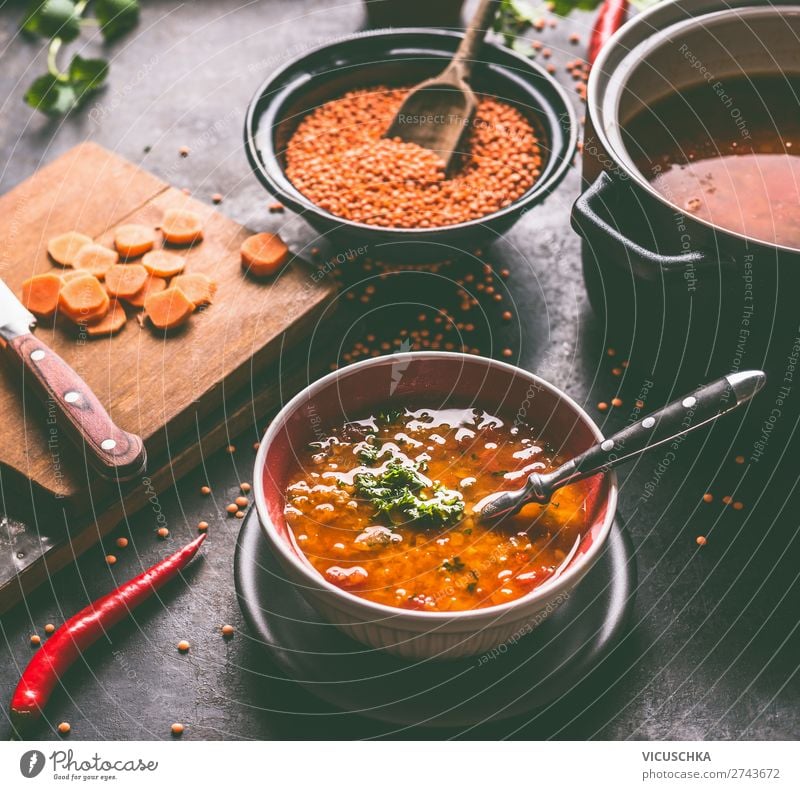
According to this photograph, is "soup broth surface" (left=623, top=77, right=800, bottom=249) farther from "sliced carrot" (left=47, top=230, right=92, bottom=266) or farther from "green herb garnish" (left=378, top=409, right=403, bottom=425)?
"sliced carrot" (left=47, top=230, right=92, bottom=266)

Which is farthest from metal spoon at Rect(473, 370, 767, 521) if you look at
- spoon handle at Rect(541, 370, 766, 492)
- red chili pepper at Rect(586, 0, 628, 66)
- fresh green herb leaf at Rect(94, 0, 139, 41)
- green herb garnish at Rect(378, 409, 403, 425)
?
fresh green herb leaf at Rect(94, 0, 139, 41)

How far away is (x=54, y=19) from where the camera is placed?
7.28 feet

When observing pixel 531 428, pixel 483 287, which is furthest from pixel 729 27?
pixel 531 428

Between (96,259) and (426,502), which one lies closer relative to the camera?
(426,502)

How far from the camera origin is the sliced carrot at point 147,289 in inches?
66.9

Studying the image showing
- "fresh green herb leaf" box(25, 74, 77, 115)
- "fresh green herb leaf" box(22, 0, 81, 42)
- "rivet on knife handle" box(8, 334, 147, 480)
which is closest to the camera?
"rivet on knife handle" box(8, 334, 147, 480)

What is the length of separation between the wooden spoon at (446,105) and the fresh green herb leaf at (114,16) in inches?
30.9

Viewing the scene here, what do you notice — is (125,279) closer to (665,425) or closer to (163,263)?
(163,263)

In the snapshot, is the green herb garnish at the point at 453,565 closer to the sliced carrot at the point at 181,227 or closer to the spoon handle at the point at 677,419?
the spoon handle at the point at 677,419

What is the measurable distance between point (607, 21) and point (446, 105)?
560 mm

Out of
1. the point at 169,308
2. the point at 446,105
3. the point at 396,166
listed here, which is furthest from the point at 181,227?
the point at 446,105

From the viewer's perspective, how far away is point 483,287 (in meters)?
1.82

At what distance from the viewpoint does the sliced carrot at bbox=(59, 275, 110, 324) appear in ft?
5.38

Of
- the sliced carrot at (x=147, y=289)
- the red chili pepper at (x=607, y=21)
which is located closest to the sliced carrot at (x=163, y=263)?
the sliced carrot at (x=147, y=289)
